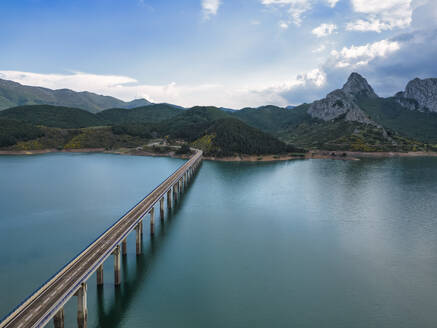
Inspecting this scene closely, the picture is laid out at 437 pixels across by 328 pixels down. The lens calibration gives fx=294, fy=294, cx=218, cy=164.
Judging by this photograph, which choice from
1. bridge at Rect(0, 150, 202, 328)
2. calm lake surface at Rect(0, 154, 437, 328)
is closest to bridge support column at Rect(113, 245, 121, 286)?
bridge at Rect(0, 150, 202, 328)

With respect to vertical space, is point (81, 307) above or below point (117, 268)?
below

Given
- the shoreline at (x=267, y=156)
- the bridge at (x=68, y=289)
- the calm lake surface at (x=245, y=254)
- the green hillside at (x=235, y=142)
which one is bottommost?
the calm lake surface at (x=245, y=254)

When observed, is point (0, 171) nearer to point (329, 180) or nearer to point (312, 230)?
point (312, 230)

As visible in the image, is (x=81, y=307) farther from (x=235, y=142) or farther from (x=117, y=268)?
(x=235, y=142)

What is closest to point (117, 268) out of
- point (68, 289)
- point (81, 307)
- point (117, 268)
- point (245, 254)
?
point (117, 268)

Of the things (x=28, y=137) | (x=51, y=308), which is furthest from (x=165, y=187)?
(x=28, y=137)

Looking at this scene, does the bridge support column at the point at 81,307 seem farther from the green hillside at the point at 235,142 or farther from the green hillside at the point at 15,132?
the green hillside at the point at 15,132

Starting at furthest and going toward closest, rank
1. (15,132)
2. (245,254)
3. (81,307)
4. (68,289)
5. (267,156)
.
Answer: (15,132) → (267,156) → (245,254) → (81,307) → (68,289)

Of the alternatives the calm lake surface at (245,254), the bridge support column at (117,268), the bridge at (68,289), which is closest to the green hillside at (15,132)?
the calm lake surface at (245,254)

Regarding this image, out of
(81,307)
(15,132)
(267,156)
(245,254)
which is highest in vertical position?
(15,132)

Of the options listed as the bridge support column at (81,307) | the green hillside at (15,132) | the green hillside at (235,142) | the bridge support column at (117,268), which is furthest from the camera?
the green hillside at (15,132)
